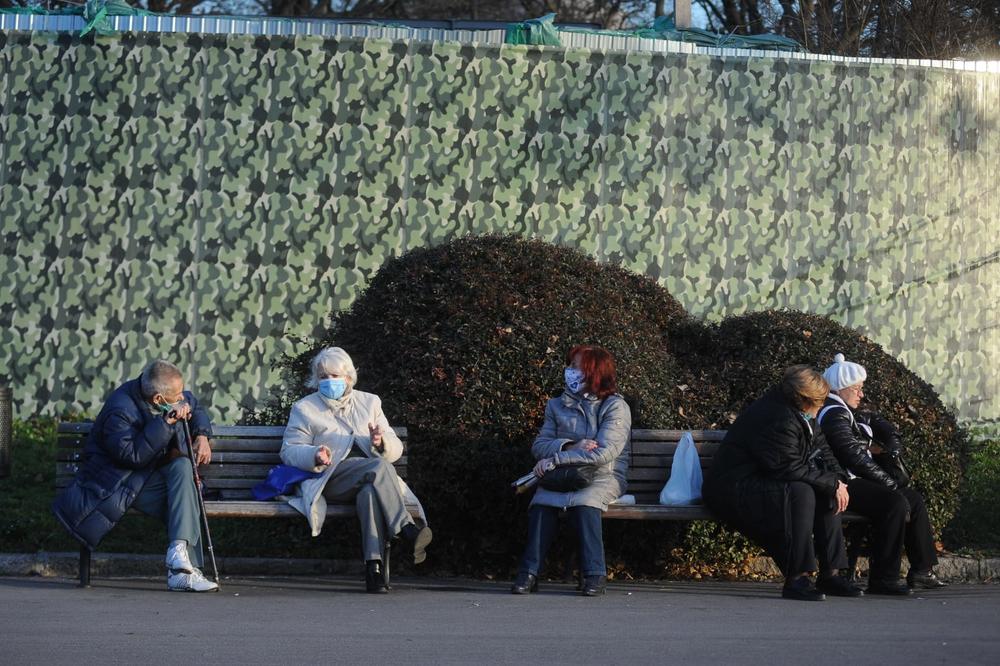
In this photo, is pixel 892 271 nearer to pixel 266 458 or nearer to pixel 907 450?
pixel 907 450

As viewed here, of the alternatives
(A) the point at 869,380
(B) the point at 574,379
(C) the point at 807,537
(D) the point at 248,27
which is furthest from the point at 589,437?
(D) the point at 248,27

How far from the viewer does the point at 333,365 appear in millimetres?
8328

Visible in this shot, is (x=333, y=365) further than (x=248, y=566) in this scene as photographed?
No

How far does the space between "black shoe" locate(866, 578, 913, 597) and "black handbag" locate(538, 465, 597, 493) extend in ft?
5.55

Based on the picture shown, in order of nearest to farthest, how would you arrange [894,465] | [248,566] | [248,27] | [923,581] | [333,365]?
[333,365] < [923,581] < [894,465] < [248,566] < [248,27]

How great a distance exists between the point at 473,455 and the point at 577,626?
5.84ft

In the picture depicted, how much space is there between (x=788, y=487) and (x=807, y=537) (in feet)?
0.94

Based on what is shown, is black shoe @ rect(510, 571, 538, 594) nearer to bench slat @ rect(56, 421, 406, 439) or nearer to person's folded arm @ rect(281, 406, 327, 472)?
person's folded arm @ rect(281, 406, 327, 472)

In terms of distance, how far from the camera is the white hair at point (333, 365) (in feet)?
27.3

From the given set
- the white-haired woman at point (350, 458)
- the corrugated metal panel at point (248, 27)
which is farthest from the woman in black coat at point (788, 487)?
A: the corrugated metal panel at point (248, 27)

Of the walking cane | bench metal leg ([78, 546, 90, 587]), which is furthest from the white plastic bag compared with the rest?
bench metal leg ([78, 546, 90, 587])

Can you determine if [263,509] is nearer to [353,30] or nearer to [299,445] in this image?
[299,445]

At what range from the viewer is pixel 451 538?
8648mm

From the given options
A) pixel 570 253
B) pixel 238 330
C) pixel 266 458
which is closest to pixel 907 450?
pixel 570 253
